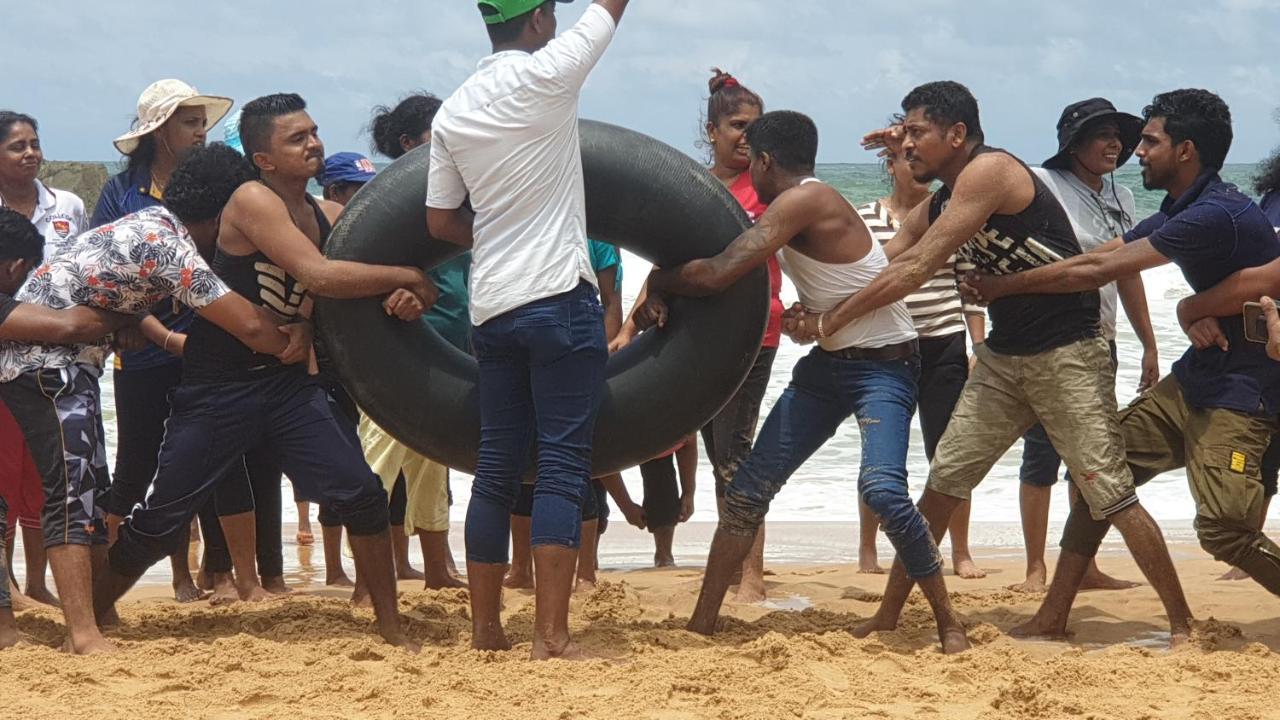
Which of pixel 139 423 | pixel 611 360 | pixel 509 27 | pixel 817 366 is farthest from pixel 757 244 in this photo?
pixel 139 423

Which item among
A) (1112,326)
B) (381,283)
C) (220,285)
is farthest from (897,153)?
(220,285)

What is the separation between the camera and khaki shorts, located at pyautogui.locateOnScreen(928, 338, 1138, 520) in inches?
181

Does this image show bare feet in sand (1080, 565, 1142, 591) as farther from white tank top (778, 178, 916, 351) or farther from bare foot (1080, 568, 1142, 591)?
white tank top (778, 178, 916, 351)

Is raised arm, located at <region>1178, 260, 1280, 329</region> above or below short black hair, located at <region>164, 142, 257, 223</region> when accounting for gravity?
below

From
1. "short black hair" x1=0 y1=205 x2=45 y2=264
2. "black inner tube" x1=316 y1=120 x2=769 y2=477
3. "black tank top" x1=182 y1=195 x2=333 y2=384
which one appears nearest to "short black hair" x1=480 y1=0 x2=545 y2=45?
"black inner tube" x1=316 y1=120 x2=769 y2=477

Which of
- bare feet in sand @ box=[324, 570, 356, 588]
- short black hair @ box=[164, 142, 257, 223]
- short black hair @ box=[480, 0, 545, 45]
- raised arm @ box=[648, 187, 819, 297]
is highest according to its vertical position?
short black hair @ box=[480, 0, 545, 45]

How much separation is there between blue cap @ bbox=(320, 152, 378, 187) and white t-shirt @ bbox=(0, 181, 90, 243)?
0.99 metres

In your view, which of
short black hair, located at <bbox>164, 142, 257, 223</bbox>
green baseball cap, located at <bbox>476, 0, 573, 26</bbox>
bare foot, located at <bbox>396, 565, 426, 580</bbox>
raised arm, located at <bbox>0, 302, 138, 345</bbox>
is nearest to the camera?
green baseball cap, located at <bbox>476, 0, 573, 26</bbox>

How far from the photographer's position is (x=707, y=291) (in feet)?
15.1

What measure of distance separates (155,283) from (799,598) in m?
2.77

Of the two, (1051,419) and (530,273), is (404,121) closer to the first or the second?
(530,273)

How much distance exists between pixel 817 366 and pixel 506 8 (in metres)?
1.53

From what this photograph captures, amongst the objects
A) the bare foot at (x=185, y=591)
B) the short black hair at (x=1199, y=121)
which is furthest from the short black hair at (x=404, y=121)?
the short black hair at (x=1199, y=121)

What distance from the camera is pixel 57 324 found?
14.4 feet
